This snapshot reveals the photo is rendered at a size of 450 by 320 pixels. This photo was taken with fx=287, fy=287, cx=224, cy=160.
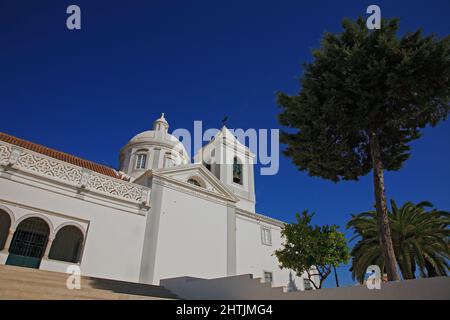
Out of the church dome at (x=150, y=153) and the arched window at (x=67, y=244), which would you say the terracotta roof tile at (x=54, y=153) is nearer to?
the church dome at (x=150, y=153)

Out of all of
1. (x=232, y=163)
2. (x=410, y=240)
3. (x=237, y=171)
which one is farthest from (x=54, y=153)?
(x=410, y=240)

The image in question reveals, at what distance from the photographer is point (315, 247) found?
14.3m

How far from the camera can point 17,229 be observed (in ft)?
45.4

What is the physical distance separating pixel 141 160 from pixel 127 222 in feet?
34.9

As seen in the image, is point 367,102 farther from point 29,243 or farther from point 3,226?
point 3,226

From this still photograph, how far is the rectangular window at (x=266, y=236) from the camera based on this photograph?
75.4 ft

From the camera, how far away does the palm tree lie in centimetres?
1762

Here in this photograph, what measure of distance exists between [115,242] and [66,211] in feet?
9.75

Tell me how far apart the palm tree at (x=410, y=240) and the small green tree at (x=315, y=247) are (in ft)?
19.4

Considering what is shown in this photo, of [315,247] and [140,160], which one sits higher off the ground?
[140,160]

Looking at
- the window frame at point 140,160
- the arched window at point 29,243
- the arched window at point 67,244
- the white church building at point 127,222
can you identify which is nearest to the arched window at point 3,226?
the white church building at point 127,222

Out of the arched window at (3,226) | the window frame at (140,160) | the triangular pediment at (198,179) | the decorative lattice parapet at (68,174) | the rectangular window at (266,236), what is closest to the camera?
the decorative lattice parapet at (68,174)
